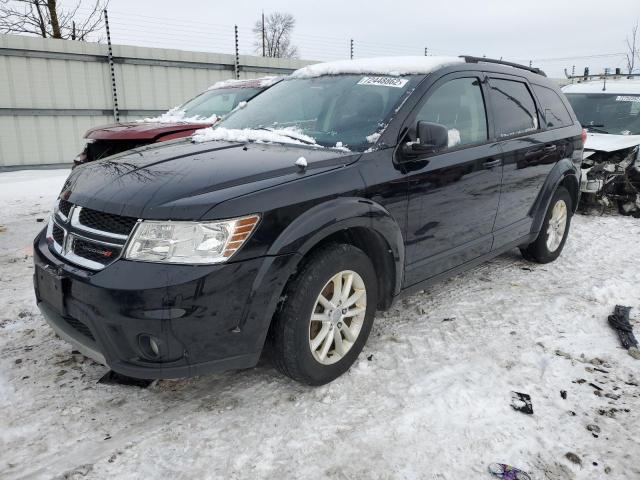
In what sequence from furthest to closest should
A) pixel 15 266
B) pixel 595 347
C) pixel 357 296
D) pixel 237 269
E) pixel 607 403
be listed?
pixel 15 266 → pixel 595 347 → pixel 357 296 → pixel 607 403 → pixel 237 269

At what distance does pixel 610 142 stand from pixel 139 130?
6269 mm

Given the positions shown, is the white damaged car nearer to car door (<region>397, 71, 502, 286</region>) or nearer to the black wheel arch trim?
the black wheel arch trim

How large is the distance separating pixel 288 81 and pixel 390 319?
2.06 metres

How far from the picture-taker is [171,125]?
19.7 ft

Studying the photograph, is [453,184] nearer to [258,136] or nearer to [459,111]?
[459,111]

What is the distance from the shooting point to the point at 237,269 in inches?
87.0

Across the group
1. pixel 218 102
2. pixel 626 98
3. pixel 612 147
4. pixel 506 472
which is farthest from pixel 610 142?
pixel 506 472

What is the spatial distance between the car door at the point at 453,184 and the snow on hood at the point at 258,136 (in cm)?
64

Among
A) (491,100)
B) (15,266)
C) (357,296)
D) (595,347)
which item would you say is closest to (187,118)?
(15,266)

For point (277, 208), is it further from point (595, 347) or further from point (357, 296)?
point (595, 347)

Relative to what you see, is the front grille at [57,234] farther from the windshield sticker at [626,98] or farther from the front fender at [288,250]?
the windshield sticker at [626,98]

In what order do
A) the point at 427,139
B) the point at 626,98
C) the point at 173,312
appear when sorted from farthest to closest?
the point at 626,98, the point at 427,139, the point at 173,312

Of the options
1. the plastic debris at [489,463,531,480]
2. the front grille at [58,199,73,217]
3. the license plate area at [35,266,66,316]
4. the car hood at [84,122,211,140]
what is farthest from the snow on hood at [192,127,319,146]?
the car hood at [84,122,211,140]

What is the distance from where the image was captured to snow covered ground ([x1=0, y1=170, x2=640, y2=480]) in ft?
7.16
